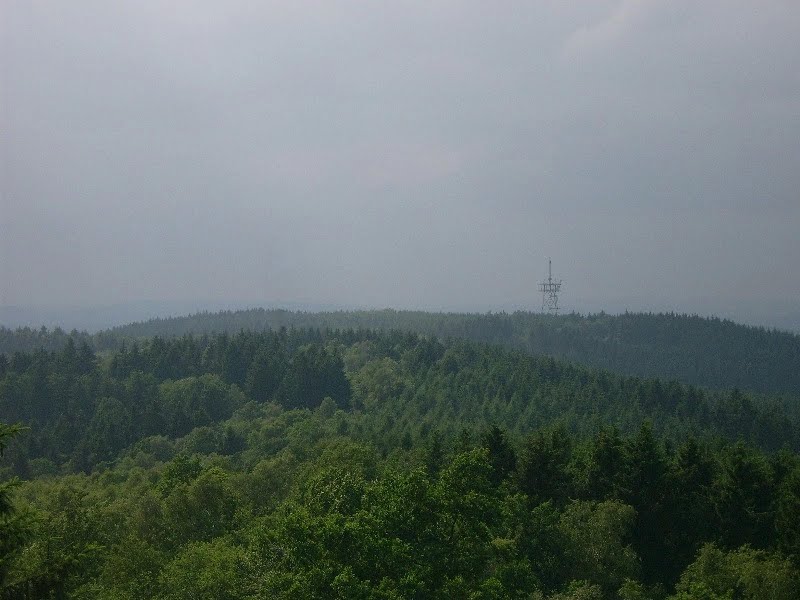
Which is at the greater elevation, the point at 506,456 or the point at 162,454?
the point at 506,456

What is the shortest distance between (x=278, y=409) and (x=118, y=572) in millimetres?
85323

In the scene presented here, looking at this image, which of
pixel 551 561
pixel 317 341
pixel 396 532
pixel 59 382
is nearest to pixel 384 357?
pixel 317 341

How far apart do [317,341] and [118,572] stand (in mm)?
140677

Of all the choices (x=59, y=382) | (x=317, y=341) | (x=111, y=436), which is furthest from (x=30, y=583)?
(x=317, y=341)

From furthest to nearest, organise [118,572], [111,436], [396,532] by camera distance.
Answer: [111,436]
[118,572]
[396,532]

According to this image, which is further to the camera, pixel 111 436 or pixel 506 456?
pixel 111 436

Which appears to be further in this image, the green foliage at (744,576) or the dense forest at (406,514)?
the green foliage at (744,576)

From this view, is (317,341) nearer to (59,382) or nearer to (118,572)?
(59,382)

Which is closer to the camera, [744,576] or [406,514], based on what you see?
[406,514]

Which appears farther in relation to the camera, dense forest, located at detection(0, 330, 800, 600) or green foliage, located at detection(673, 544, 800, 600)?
green foliage, located at detection(673, 544, 800, 600)

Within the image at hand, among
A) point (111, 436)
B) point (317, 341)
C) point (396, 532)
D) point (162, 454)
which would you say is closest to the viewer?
point (396, 532)

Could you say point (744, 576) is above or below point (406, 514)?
below

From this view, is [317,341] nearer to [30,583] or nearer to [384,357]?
[384,357]

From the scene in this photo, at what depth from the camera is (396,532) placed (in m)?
24.3
